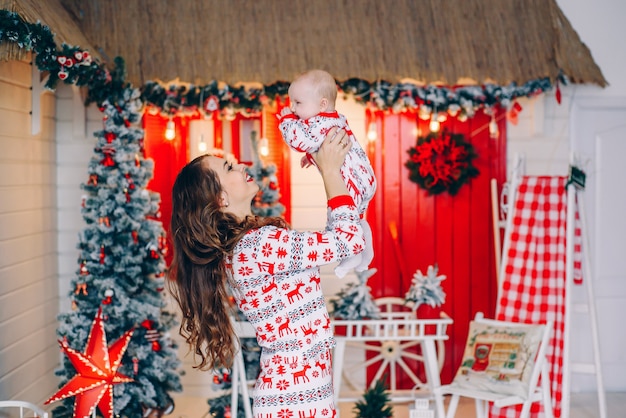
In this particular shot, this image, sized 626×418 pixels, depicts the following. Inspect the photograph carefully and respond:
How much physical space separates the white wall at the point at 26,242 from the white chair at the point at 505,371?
2.42m

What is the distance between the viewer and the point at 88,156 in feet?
19.1

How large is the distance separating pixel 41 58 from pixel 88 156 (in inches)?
71.1

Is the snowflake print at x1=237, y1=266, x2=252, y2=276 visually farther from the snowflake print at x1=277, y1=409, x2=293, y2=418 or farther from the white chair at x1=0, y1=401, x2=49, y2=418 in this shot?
the white chair at x1=0, y1=401, x2=49, y2=418

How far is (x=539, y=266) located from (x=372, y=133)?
1.56 meters

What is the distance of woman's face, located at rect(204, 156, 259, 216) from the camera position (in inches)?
105

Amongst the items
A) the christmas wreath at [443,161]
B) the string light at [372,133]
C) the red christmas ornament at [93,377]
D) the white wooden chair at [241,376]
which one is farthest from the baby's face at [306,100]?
the christmas wreath at [443,161]

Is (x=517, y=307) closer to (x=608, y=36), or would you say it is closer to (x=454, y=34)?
(x=454, y=34)

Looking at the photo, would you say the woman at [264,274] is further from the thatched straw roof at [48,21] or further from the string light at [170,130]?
the string light at [170,130]

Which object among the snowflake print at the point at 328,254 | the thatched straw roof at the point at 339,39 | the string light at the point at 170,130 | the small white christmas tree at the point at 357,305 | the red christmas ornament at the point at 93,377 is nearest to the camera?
the snowflake print at the point at 328,254

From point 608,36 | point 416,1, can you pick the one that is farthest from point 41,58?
point 608,36

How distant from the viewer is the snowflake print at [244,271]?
2.58 m

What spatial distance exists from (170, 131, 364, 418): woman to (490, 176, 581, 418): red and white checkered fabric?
8.06 ft

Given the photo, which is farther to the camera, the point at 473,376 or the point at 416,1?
the point at 416,1

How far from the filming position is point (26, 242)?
504 centimetres
